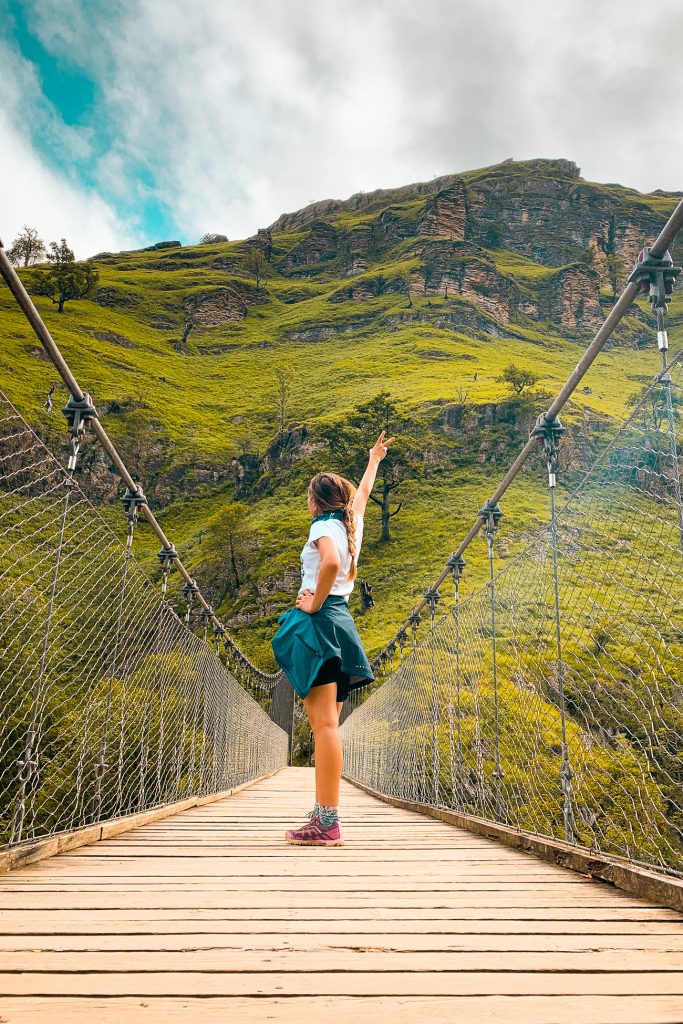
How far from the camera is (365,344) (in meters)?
51.9

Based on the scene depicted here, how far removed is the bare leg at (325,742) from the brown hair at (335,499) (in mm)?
380

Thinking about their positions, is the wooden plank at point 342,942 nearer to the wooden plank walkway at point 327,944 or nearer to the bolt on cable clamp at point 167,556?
the wooden plank walkway at point 327,944

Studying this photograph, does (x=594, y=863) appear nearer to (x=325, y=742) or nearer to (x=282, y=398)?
(x=325, y=742)

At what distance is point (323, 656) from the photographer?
2088 millimetres

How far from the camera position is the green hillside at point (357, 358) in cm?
2747

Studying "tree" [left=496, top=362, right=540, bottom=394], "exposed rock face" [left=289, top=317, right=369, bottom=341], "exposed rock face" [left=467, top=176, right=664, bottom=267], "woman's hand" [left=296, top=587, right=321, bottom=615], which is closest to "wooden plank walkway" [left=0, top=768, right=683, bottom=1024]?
"woman's hand" [left=296, top=587, right=321, bottom=615]

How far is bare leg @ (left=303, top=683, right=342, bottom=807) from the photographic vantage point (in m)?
2.13

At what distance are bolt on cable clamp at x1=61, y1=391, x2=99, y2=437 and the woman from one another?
76cm

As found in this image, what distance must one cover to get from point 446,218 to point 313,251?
52.8ft

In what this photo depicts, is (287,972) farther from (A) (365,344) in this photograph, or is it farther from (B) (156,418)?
(A) (365,344)

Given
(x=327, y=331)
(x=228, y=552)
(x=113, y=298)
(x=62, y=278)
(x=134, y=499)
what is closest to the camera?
(x=134, y=499)

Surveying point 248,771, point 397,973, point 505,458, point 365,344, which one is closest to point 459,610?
point 397,973

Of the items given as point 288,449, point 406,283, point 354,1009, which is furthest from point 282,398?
point 354,1009

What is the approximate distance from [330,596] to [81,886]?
1072mm
